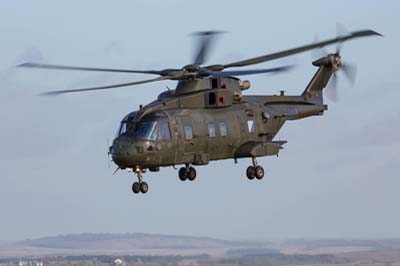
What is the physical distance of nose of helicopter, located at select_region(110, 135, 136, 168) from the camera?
1780 inches

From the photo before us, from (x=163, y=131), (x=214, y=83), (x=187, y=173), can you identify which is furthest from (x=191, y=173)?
(x=214, y=83)

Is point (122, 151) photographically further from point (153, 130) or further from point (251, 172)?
point (251, 172)

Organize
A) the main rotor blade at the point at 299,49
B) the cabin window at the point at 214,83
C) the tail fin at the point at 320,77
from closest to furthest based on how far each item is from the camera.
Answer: the main rotor blade at the point at 299,49
the cabin window at the point at 214,83
the tail fin at the point at 320,77

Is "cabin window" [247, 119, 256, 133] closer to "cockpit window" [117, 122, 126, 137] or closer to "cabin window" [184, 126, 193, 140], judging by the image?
"cabin window" [184, 126, 193, 140]

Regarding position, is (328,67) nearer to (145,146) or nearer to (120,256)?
(145,146)

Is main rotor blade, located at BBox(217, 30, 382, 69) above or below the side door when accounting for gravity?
above

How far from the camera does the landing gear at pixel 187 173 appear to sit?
47938mm

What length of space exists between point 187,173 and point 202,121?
7.03ft

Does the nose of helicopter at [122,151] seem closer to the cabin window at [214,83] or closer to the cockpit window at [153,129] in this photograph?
the cockpit window at [153,129]

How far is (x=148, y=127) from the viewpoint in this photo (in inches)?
1809

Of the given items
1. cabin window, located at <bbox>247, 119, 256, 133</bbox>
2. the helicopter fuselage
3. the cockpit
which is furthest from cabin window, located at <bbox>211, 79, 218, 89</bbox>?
the cockpit

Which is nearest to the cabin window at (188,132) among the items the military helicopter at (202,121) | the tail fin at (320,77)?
the military helicopter at (202,121)

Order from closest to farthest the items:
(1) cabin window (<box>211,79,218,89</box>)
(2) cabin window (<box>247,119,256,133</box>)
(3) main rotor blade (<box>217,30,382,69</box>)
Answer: (3) main rotor blade (<box>217,30,382,69</box>), (1) cabin window (<box>211,79,218,89</box>), (2) cabin window (<box>247,119,256,133</box>)

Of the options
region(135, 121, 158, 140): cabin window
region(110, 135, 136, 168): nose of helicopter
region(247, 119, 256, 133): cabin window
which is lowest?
region(110, 135, 136, 168): nose of helicopter
